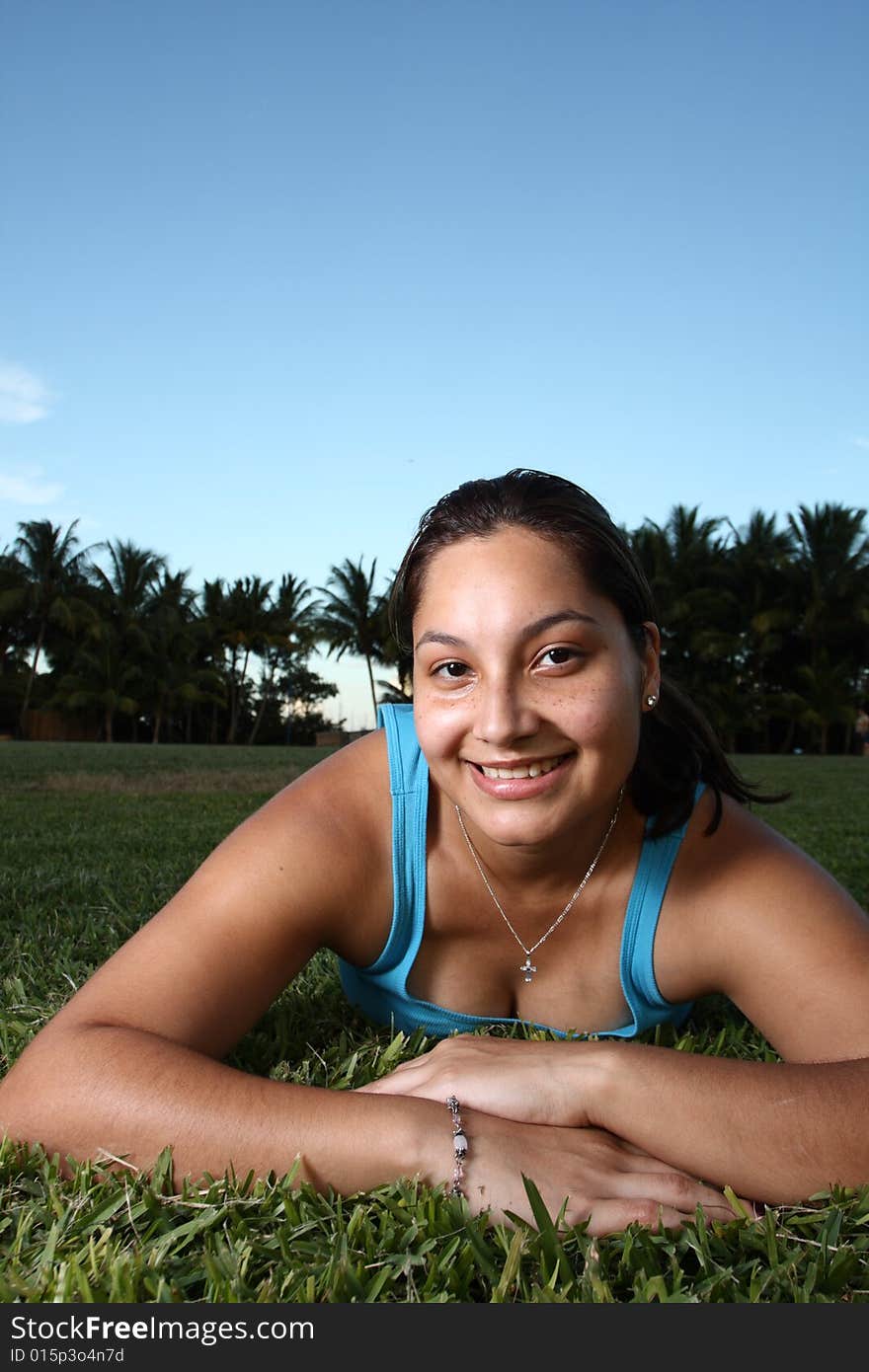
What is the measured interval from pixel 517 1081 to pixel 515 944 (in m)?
0.58

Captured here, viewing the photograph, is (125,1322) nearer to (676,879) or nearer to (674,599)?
(676,879)

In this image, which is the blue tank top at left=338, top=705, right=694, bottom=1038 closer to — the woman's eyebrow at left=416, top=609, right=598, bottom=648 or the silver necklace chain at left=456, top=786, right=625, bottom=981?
the silver necklace chain at left=456, top=786, right=625, bottom=981

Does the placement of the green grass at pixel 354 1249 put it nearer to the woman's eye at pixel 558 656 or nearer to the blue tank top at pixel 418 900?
the blue tank top at pixel 418 900

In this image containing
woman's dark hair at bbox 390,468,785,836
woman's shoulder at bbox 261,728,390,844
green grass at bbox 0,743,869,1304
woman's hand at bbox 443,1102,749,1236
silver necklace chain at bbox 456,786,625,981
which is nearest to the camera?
Result: green grass at bbox 0,743,869,1304

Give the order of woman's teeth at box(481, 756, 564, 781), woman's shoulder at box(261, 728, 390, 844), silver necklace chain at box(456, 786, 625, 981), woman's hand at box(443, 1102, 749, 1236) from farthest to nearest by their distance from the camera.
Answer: silver necklace chain at box(456, 786, 625, 981)
woman's shoulder at box(261, 728, 390, 844)
woman's teeth at box(481, 756, 564, 781)
woman's hand at box(443, 1102, 749, 1236)

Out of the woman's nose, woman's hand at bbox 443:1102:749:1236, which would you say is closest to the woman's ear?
the woman's nose

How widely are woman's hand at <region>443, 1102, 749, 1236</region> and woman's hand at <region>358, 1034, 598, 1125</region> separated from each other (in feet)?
0.10

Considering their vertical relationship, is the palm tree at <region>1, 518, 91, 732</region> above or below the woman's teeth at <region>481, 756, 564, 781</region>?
above

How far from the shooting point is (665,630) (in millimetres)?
39500

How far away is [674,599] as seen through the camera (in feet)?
130

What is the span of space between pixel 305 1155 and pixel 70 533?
43786mm

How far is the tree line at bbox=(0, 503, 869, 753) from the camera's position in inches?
1521

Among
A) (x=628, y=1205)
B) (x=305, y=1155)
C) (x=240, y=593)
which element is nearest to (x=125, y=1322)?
(x=305, y=1155)

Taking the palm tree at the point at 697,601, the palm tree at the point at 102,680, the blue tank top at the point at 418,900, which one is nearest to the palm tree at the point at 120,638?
the palm tree at the point at 102,680
